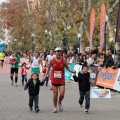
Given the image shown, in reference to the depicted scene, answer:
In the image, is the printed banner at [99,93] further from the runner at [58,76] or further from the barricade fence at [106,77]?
the runner at [58,76]

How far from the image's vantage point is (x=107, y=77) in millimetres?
18906

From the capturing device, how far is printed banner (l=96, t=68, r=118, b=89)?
713 inches

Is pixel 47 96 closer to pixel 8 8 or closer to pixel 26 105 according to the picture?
pixel 26 105

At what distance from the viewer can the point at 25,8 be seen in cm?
7219

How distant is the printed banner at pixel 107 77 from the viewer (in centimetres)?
1811

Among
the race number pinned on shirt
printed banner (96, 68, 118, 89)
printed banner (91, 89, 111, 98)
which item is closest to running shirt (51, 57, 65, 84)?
the race number pinned on shirt

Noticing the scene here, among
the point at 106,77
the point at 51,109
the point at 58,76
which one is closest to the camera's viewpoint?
the point at 58,76

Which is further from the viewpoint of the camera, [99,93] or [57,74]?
[99,93]

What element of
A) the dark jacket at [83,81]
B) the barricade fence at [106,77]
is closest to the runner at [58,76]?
the dark jacket at [83,81]

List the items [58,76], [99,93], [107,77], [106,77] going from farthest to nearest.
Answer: [106,77], [107,77], [99,93], [58,76]

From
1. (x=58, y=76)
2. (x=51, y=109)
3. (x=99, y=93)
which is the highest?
(x=58, y=76)

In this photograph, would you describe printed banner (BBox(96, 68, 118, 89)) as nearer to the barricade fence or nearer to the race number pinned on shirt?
the barricade fence

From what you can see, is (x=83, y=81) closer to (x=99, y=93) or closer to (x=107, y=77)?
(x=99, y=93)

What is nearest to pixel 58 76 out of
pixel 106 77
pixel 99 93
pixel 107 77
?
pixel 99 93
